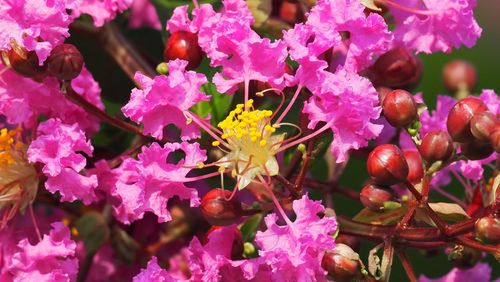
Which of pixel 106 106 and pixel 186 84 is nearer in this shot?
pixel 186 84

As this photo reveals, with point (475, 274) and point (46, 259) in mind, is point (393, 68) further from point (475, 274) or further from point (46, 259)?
point (46, 259)

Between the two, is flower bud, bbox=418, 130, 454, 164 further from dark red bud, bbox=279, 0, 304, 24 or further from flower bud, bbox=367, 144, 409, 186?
dark red bud, bbox=279, 0, 304, 24

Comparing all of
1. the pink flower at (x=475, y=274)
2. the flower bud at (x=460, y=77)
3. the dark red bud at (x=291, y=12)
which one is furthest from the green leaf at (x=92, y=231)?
the flower bud at (x=460, y=77)

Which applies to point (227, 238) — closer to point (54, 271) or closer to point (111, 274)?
point (54, 271)

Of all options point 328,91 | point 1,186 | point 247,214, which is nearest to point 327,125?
point 328,91

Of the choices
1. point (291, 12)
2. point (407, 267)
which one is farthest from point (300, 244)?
point (291, 12)

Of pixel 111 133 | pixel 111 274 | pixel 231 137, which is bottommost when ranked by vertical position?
pixel 111 274

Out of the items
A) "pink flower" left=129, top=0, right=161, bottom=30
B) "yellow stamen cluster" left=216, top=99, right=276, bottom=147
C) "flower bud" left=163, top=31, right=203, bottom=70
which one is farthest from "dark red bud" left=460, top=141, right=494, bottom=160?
"pink flower" left=129, top=0, right=161, bottom=30
